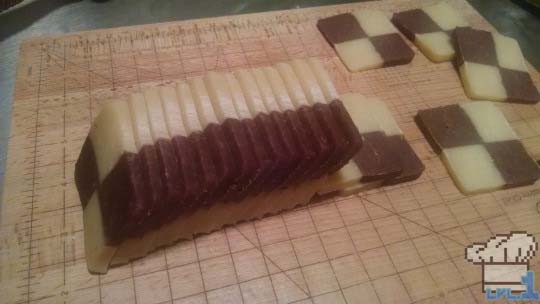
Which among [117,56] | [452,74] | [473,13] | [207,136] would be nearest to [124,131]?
[207,136]

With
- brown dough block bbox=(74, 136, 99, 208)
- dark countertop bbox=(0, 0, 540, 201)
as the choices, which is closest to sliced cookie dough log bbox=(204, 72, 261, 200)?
brown dough block bbox=(74, 136, 99, 208)

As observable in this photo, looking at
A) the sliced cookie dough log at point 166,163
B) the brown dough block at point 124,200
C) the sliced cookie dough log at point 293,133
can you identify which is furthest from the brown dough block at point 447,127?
the brown dough block at point 124,200

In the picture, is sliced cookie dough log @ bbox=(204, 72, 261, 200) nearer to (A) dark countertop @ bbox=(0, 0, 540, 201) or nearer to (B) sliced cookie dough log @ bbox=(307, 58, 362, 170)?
(B) sliced cookie dough log @ bbox=(307, 58, 362, 170)

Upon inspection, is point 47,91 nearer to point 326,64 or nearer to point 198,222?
point 198,222

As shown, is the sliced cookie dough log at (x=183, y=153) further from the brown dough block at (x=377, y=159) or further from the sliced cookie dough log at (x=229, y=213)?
the brown dough block at (x=377, y=159)

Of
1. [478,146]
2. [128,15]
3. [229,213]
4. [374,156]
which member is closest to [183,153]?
[229,213]

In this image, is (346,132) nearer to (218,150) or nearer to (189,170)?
(218,150)
